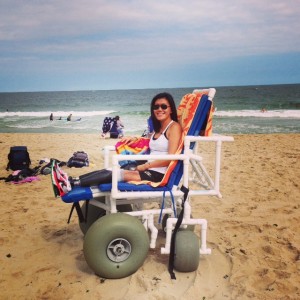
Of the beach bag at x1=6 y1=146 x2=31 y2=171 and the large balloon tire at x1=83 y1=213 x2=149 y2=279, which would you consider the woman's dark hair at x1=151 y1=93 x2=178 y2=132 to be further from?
the beach bag at x1=6 y1=146 x2=31 y2=171

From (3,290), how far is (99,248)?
39.5 inches

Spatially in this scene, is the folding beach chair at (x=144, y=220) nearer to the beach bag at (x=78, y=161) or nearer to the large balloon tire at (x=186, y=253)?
the large balloon tire at (x=186, y=253)

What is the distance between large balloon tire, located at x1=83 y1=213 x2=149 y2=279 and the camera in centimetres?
318

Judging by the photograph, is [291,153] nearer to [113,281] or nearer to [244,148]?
[244,148]

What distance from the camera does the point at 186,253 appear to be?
3357 mm

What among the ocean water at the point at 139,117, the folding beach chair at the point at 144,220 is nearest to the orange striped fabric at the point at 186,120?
the folding beach chair at the point at 144,220

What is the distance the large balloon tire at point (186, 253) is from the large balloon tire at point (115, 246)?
35cm

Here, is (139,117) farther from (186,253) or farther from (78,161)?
(186,253)

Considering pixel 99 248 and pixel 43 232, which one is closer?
pixel 99 248

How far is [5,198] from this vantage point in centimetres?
596

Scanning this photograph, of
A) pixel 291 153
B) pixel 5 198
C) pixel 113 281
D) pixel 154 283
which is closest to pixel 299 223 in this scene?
pixel 154 283

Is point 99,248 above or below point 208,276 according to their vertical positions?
above

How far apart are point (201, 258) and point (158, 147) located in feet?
4.51

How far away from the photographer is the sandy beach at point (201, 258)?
3.14m
